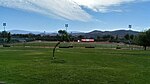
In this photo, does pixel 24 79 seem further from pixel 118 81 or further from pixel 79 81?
pixel 118 81

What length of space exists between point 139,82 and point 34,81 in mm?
6825

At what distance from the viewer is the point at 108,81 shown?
25438mm

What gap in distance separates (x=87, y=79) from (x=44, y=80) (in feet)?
9.88

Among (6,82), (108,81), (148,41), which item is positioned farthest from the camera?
(148,41)

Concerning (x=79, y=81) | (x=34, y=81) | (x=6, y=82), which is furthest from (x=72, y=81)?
(x=6, y=82)

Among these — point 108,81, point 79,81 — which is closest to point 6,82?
point 79,81

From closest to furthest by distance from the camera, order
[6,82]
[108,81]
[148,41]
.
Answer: [6,82] → [108,81] → [148,41]

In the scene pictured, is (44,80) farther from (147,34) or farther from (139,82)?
(147,34)

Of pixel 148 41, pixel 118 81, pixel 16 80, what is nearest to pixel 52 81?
pixel 16 80

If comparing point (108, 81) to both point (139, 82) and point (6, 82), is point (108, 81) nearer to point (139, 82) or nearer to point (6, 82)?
point (139, 82)

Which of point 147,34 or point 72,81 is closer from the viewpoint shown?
point 72,81

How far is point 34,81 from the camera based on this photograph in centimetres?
2475

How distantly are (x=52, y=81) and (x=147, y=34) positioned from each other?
86.4 meters

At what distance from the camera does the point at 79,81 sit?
24.9m
